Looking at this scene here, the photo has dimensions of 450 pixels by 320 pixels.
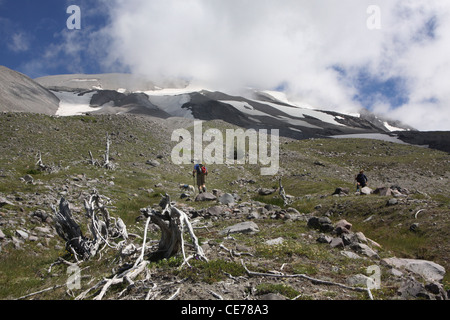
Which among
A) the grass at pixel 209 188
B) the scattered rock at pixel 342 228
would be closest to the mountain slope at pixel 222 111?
the grass at pixel 209 188

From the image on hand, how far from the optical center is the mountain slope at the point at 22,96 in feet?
249

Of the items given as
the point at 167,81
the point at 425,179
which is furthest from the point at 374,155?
the point at 167,81

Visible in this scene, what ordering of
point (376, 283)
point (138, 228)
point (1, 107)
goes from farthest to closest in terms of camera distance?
point (1, 107) → point (138, 228) → point (376, 283)

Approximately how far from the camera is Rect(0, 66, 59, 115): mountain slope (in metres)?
75.9

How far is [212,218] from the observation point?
15.7m

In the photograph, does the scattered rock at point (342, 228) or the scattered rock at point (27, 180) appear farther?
the scattered rock at point (27, 180)

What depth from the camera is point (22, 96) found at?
85375mm

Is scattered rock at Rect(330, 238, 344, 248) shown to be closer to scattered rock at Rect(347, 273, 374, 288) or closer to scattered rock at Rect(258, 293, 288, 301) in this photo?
scattered rock at Rect(347, 273, 374, 288)

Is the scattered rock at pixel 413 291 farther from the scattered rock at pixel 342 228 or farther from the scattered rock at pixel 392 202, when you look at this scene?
the scattered rock at pixel 392 202

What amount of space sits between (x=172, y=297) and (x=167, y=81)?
187214 millimetres

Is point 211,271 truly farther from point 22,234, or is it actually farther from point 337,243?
point 22,234

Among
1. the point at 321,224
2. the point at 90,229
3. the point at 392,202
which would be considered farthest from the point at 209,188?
the point at 90,229

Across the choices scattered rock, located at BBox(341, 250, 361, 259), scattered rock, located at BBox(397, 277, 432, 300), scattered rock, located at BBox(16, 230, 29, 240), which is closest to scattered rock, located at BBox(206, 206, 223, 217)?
scattered rock, located at BBox(341, 250, 361, 259)

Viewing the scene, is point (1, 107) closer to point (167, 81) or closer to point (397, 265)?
point (397, 265)
